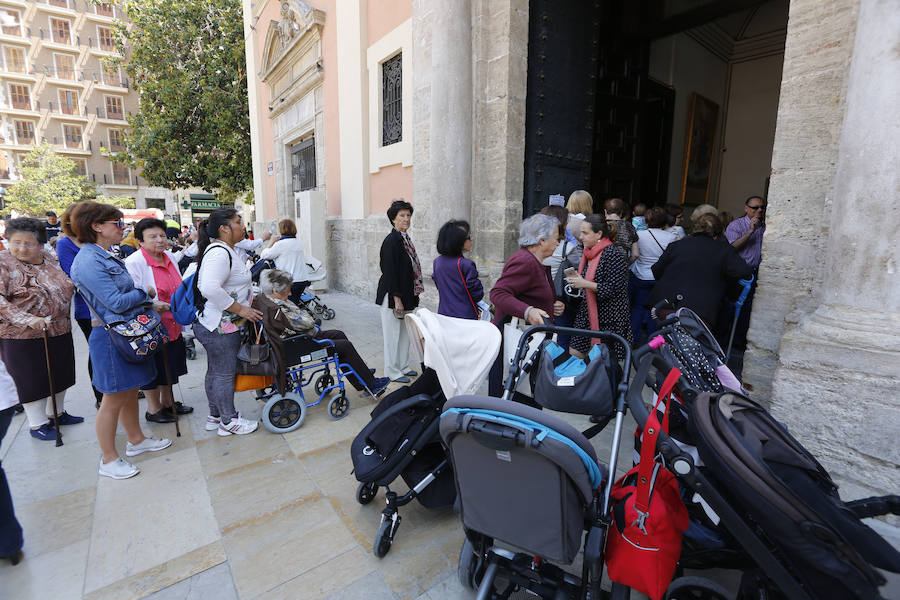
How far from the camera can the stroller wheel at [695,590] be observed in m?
1.55

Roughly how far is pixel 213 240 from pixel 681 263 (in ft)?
11.6

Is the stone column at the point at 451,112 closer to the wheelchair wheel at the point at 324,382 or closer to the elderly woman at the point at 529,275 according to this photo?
the wheelchair wheel at the point at 324,382

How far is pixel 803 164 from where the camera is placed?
278cm

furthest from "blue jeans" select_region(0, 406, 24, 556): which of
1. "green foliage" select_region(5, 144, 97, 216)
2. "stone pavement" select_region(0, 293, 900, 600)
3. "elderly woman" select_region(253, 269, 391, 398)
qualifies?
"green foliage" select_region(5, 144, 97, 216)

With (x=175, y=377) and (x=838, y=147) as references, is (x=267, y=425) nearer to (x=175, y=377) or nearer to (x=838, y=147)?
(x=175, y=377)

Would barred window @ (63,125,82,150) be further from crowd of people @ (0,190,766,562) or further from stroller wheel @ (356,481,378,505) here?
stroller wheel @ (356,481,378,505)

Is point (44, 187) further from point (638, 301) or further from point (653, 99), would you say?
point (638, 301)

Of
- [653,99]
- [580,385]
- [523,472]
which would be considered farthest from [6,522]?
[653,99]

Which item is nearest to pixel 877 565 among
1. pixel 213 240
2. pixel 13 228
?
pixel 213 240

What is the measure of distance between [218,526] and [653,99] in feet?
29.3

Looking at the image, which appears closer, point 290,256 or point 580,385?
point 580,385

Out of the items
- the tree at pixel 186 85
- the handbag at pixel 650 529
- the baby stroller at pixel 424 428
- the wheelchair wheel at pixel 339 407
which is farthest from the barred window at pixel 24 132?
the handbag at pixel 650 529

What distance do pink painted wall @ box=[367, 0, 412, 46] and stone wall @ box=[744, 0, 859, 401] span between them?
17.3 ft

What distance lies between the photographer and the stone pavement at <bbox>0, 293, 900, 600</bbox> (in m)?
2.00
